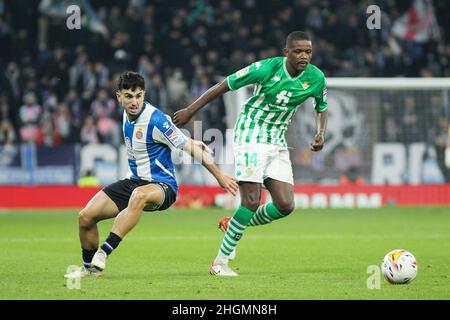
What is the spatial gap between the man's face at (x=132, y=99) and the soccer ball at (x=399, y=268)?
2668 millimetres

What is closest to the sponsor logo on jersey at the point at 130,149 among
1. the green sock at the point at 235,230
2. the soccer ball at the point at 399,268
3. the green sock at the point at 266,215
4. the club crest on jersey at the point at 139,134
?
the club crest on jersey at the point at 139,134

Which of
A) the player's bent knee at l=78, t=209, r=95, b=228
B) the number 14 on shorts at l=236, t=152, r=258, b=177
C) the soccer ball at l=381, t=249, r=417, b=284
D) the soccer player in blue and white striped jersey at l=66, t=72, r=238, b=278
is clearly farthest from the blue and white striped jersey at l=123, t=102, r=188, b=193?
the soccer ball at l=381, t=249, r=417, b=284

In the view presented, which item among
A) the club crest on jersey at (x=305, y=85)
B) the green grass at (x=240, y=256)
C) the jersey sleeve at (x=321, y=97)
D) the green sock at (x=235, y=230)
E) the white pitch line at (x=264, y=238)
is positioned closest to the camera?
the green grass at (x=240, y=256)

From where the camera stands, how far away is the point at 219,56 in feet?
82.0

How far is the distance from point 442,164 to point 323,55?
4614 millimetres

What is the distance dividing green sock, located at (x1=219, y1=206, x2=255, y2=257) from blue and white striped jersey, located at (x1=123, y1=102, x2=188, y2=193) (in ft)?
2.15

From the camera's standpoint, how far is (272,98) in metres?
9.97

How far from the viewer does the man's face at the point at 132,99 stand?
9367mm

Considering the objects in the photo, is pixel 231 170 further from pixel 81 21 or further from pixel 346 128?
pixel 81 21

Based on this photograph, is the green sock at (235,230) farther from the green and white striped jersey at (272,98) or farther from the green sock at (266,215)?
the green and white striped jersey at (272,98)

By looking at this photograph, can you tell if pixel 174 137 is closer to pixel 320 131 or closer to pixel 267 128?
pixel 267 128

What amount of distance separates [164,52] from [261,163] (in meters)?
15.4

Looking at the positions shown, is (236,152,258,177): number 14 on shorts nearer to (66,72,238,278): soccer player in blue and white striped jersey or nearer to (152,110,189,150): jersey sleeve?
(66,72,238,278): soccer player in blue and white striped jersey
